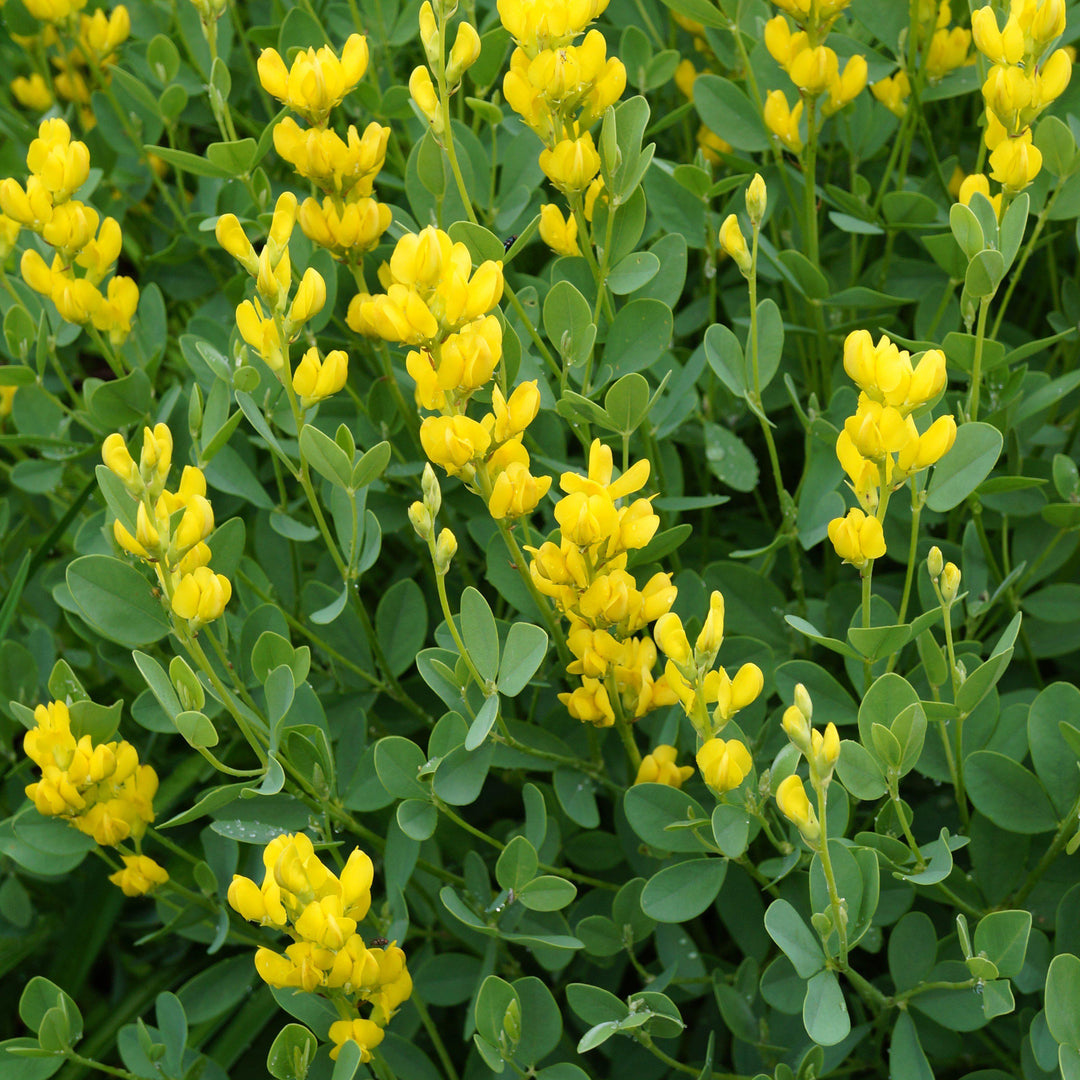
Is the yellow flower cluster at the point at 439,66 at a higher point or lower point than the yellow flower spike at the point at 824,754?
higher

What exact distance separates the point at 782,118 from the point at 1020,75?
25 centimetres

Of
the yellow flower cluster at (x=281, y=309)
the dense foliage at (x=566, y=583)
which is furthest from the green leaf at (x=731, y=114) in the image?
the yellow flower cluster at (x=281, y=309)

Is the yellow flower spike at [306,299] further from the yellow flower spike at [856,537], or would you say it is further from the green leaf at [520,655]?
the yellow flower spike at [856,537]

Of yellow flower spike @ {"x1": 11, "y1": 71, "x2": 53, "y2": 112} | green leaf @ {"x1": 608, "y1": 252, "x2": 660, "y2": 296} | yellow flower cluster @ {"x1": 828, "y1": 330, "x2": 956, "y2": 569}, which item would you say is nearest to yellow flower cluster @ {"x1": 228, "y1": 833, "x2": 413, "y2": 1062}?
yellow flower cluster @ {"x1": 828, "y1": 330, "x2": 956, "y2": 569}

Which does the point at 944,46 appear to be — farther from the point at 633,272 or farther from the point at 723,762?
the point at 723,762

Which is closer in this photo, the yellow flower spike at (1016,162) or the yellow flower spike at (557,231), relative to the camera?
the yellow flower spike at (1016,162)

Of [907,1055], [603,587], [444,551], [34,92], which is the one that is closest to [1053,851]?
[907,1055]

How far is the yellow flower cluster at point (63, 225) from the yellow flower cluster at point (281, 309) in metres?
0.23

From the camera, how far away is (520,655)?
2.89 feet

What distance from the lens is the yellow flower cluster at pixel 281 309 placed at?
35.8 inches

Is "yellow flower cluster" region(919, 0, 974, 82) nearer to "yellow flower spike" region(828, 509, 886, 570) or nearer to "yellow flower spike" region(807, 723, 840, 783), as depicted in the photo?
"yellow flower spike" region(828, 509, 886, 570)

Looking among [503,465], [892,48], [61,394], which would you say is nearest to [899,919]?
[503,465]

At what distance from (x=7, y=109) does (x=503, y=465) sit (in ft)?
3.70

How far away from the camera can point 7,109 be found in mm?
1597
